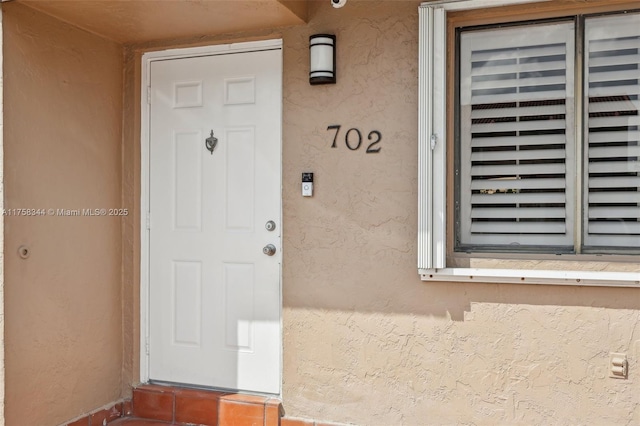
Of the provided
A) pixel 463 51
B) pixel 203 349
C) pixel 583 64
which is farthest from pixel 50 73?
pixel 583 64

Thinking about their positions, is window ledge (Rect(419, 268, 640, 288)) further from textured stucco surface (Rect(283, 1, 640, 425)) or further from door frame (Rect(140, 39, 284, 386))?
door frame (Rect(140, 39, 284, 386))

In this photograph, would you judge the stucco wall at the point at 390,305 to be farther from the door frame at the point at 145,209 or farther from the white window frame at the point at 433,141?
the door frame at the point at 145,209

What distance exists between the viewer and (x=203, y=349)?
3.76 meters

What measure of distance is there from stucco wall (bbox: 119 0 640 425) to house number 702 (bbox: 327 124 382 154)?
0.03 metres

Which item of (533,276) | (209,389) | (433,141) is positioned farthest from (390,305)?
(209,389)

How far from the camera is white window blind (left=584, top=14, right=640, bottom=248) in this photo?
2963mm

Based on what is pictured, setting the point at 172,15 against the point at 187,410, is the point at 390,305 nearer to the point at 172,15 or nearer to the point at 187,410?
the point at 187,410

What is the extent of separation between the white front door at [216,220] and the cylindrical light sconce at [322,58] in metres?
0.30

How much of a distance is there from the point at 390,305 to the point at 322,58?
146 cm

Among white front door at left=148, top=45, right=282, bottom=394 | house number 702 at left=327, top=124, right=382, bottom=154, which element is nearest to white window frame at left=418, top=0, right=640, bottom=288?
house number 702 at left=327, top=124, right=382, bottom=154

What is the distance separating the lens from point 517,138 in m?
3.15

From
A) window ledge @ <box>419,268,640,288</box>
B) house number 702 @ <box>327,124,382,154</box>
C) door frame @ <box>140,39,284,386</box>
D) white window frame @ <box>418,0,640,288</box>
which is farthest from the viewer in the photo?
door frame @ <box>140,39,284,386</box>

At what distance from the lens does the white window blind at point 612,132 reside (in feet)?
9.72

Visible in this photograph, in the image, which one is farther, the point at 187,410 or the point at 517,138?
the point at 187,410
